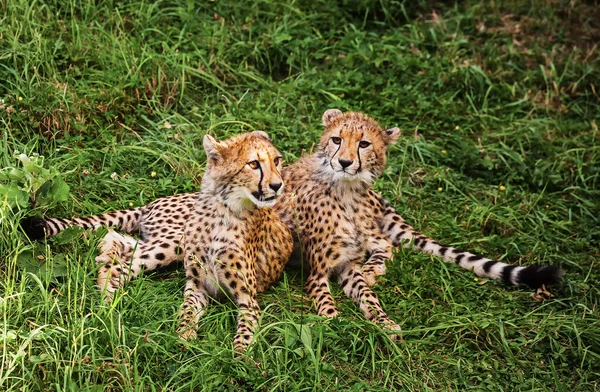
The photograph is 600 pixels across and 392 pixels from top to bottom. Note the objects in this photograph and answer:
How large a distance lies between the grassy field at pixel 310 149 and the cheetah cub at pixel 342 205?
17 cm

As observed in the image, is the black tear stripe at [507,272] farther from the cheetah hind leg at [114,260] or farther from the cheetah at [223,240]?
the cheetah hind leg at [114,260]

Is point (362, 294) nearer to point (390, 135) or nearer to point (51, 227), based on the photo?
point (390, 135)

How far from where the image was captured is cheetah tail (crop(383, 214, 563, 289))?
4953mm

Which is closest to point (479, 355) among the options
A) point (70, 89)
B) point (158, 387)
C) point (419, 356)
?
point (419, 356)

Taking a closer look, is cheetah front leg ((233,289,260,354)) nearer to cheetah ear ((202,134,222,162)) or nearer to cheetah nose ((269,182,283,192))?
cheetah nose ((269,182,283,192))

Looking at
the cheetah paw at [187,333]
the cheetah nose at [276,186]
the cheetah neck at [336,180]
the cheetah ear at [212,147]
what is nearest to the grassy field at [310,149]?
the cheetah paw at [187,333]

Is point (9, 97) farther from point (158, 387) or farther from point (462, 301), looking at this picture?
point (462, 301)

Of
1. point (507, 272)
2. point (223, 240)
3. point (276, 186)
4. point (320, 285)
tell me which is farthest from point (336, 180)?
point (507, 272)

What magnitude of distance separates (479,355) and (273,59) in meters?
2.96

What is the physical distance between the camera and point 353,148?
495 centimetres

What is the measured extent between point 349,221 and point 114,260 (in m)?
1.27

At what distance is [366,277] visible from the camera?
5000mm

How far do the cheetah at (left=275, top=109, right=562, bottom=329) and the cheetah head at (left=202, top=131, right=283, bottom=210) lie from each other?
508 millimetres

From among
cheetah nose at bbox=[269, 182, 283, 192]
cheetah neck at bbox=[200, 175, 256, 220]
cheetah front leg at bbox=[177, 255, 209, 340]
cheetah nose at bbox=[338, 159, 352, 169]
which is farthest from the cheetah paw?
cheetah nose at bbox=[338, 159, 352, 169]
